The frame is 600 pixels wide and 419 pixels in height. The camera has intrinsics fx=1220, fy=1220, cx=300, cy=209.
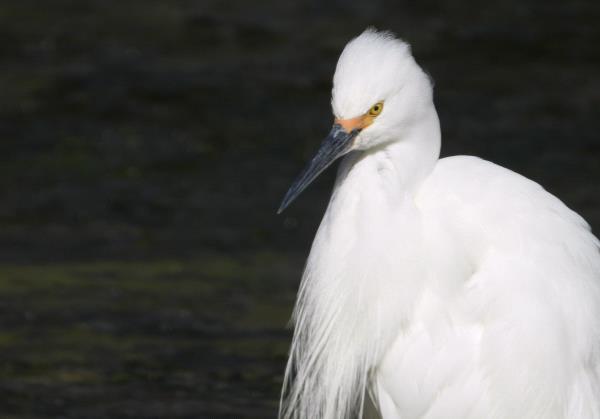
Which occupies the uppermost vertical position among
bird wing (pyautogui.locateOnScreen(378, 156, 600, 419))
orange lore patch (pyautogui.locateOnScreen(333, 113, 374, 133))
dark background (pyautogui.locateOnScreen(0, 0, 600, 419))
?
orange lore patch (pyautogui.locateOnScreen(333, 113, 374, 133))

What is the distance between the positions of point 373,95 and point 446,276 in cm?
54

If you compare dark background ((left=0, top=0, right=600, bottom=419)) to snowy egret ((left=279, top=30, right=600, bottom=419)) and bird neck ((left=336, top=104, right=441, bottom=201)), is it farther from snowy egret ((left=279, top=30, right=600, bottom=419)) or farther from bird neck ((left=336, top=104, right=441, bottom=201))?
bird neck ((left=336, top=104, right=441, bottom=201))

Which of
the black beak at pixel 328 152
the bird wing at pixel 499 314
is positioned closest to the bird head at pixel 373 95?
the black beak at pixel 328 152

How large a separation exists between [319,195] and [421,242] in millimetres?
3222

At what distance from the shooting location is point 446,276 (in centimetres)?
320

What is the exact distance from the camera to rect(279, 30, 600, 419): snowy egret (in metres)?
3.14

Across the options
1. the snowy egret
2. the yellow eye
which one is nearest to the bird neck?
the snowy egret

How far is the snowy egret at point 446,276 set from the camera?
3143 mm

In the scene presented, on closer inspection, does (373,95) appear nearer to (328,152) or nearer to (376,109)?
(376,109)

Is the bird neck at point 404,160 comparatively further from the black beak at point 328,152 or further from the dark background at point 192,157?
the dark background at point 192,157

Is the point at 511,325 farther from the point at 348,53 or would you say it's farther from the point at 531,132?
the point at 531,132

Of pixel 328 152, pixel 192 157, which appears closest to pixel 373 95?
pixel 328 152

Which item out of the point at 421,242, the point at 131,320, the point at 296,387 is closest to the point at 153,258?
the point at 131,320

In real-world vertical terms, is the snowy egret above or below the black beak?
below
